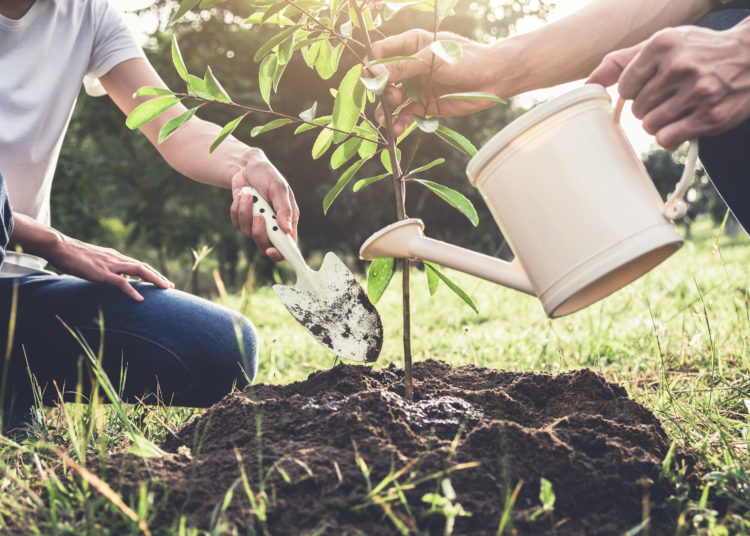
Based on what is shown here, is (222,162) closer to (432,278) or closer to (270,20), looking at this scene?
(270,20)

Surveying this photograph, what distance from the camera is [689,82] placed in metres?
1.11

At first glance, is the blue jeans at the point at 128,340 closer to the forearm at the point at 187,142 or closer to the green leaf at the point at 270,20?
the forearm at the point at 187,142

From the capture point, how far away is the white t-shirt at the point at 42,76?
206 cm

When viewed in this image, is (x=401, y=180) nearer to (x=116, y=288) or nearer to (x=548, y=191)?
(x=548, y=191)

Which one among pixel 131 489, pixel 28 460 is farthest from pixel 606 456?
pixel 28 460

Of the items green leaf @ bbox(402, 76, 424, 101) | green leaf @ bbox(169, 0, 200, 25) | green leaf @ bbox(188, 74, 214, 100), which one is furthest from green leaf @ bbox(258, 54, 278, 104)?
green leaf @ bbox(402, 76, 424, 101)

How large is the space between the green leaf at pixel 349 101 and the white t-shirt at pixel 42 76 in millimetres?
1298

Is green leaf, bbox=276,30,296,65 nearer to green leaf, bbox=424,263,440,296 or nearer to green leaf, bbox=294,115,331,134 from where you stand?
green leaf, bbox=294,115,331,134

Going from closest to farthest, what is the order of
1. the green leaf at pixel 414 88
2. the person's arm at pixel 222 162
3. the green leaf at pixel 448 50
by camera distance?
the green leaf at pixel 448 50
the green leaf at pixel 414 88
the person's arm at pixel 222 162

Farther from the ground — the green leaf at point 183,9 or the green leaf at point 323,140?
the green leaf at point 183,9

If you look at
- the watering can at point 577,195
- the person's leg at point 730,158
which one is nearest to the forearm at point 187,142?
the watering can at point 577,195

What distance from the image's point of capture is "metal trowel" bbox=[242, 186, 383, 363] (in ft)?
5.53

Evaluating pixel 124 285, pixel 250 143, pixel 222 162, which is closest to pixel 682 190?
pixel 222 162

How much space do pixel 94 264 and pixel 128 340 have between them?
291 mm
